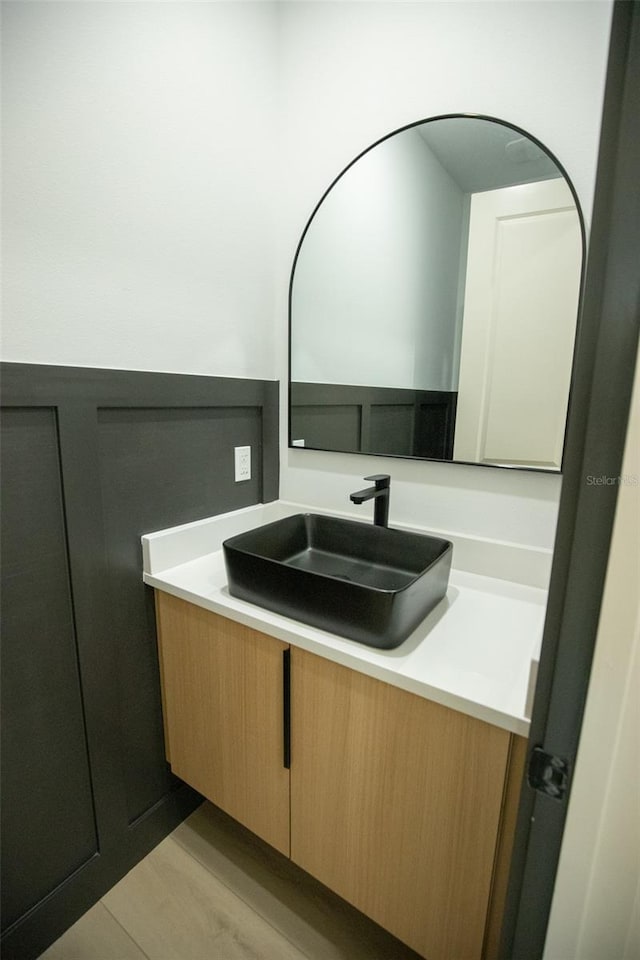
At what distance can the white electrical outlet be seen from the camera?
4.60 feet

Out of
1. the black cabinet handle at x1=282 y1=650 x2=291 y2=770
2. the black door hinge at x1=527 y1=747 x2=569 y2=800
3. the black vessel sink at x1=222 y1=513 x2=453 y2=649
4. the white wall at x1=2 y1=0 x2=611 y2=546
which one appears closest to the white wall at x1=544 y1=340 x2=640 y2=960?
the black door hinge at x1=527 y1=747 x2=569 y2=800

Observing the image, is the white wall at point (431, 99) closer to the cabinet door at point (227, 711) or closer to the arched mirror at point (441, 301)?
the arched mirror at point (441, 301)

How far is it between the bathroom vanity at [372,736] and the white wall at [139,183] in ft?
1.86

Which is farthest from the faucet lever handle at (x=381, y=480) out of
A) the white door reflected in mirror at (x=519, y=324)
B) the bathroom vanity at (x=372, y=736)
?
the bathroom vanity at (x=372, y=736)

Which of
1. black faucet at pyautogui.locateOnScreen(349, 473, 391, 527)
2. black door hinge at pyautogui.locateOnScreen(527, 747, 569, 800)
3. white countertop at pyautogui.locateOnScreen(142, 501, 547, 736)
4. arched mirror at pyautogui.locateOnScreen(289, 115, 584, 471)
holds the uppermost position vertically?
arched mirror at pyautogui.locateOnScreen(289, 115, 584, 471)

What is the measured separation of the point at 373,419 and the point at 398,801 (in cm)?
96

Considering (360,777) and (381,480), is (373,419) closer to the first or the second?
(381,480)

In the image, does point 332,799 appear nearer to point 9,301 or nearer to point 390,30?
point 9,301

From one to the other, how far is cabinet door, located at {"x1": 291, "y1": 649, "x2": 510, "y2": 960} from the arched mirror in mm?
657

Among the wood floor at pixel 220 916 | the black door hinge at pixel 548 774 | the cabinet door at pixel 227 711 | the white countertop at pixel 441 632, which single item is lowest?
the wood floor at pixel 220 916

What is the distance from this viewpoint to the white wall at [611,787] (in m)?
0.43

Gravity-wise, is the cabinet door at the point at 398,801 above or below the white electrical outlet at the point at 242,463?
below

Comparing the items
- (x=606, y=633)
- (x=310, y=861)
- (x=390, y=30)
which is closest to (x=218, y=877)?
(x=310, y=861)

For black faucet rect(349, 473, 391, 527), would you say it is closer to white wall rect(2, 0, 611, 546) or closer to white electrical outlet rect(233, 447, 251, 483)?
white wall rect(2, 0, 611, 546)
